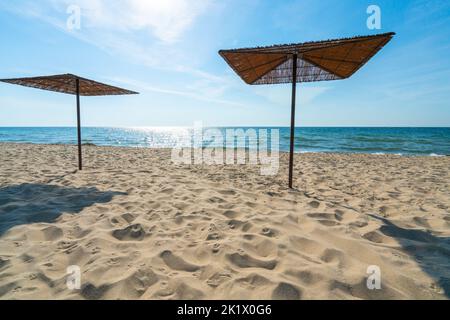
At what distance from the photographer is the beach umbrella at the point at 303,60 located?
12.9 feet

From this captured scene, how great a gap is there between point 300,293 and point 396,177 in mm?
6141

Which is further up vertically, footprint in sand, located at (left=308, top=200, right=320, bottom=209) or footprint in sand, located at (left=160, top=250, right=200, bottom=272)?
footprint in sand, located at (left=308, top=200, right=320, bottom=209)

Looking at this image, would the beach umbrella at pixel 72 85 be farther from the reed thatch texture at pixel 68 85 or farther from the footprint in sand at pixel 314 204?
the footprint in sand at pixel 314 204

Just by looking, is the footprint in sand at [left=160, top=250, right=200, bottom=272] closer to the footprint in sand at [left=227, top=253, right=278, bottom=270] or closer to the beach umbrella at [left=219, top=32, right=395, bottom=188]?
the footprint in sand at [left=227, top=253, right=278, bottom=270]

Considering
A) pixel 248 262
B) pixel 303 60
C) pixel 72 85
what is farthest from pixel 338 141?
pixel 248 262

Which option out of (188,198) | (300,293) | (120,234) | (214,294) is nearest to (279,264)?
(300,293)

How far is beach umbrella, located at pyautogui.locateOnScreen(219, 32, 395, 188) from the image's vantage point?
3928 millimetres

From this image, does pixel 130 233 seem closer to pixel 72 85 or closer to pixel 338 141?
pixel 72 85

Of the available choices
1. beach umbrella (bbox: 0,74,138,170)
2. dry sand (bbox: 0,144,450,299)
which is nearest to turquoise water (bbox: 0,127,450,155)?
beach umbrella (bbox: 0,74,138,170)

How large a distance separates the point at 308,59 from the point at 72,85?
6535 mm

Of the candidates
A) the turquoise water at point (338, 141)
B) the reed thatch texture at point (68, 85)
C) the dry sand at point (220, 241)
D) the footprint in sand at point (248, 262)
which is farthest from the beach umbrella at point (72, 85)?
the turquoise water at point (338, 141)

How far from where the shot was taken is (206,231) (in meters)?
2.92

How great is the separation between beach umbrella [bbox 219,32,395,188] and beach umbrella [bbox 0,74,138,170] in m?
3.86

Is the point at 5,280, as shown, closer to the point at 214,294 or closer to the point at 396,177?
the point at 214,294
